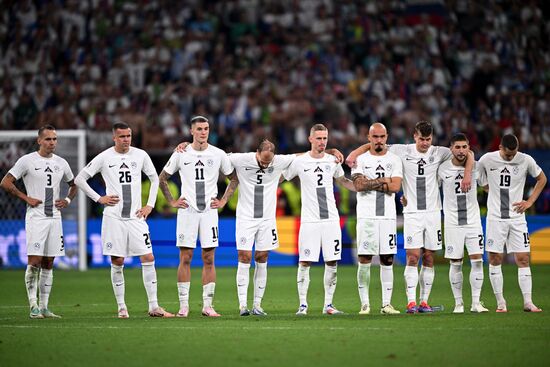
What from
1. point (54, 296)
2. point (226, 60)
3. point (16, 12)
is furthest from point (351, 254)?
point (16, 12)

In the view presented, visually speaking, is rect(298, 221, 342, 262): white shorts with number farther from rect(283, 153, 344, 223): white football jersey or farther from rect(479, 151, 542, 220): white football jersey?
rect(479, 151, 542, 220): white football jersey

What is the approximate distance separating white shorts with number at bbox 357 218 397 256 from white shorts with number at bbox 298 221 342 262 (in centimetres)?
30

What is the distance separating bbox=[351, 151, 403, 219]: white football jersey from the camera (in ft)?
44.5

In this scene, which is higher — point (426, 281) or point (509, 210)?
point (509, 210)

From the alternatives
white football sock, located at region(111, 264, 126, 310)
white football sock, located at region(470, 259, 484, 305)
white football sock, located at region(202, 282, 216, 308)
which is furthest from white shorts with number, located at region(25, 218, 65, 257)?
white football sock, located at region(470, 259, 484, 305)

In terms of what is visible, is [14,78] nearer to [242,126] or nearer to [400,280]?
[242,126]

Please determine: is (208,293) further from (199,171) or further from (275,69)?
(275,69)

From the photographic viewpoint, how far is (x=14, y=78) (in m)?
28.0

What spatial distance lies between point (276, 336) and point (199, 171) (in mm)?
3303

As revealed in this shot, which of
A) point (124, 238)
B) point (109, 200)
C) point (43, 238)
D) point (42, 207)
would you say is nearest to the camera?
point (109, 200)

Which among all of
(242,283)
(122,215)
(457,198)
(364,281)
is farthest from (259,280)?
(457,198)

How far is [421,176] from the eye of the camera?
13758 millimetres

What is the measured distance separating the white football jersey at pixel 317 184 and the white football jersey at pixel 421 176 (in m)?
0.93

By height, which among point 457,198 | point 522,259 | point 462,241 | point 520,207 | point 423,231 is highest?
point 457,198
